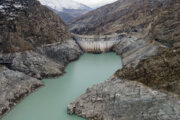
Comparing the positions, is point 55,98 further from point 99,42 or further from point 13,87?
point 99,42

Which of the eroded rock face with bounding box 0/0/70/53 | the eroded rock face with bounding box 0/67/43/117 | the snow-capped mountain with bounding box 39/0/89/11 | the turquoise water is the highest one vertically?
the snow-capped mountain with bounding box 39/0/89/11

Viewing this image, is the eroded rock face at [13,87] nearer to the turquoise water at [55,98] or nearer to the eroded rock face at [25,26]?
the turquoise water at [55,98]

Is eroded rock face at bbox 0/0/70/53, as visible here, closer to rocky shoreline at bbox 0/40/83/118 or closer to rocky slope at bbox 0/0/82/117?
rocky slope at bbox 0/0/82/117

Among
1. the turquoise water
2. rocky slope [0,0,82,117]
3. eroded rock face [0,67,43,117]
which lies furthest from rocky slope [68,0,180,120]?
rocky slope [0,0,82,117]

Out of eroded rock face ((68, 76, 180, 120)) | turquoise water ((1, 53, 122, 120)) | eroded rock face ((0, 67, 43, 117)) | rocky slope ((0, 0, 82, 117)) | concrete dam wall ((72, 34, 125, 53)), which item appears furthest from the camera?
concrete dam wall ((72, 34, 125, 53))

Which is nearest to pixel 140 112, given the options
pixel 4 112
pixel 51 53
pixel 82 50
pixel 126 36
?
pixel 4 112

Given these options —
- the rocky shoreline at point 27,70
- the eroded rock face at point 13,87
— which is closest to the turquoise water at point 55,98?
the eroded rock face at point 13,87

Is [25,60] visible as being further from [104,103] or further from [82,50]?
[82,50]
